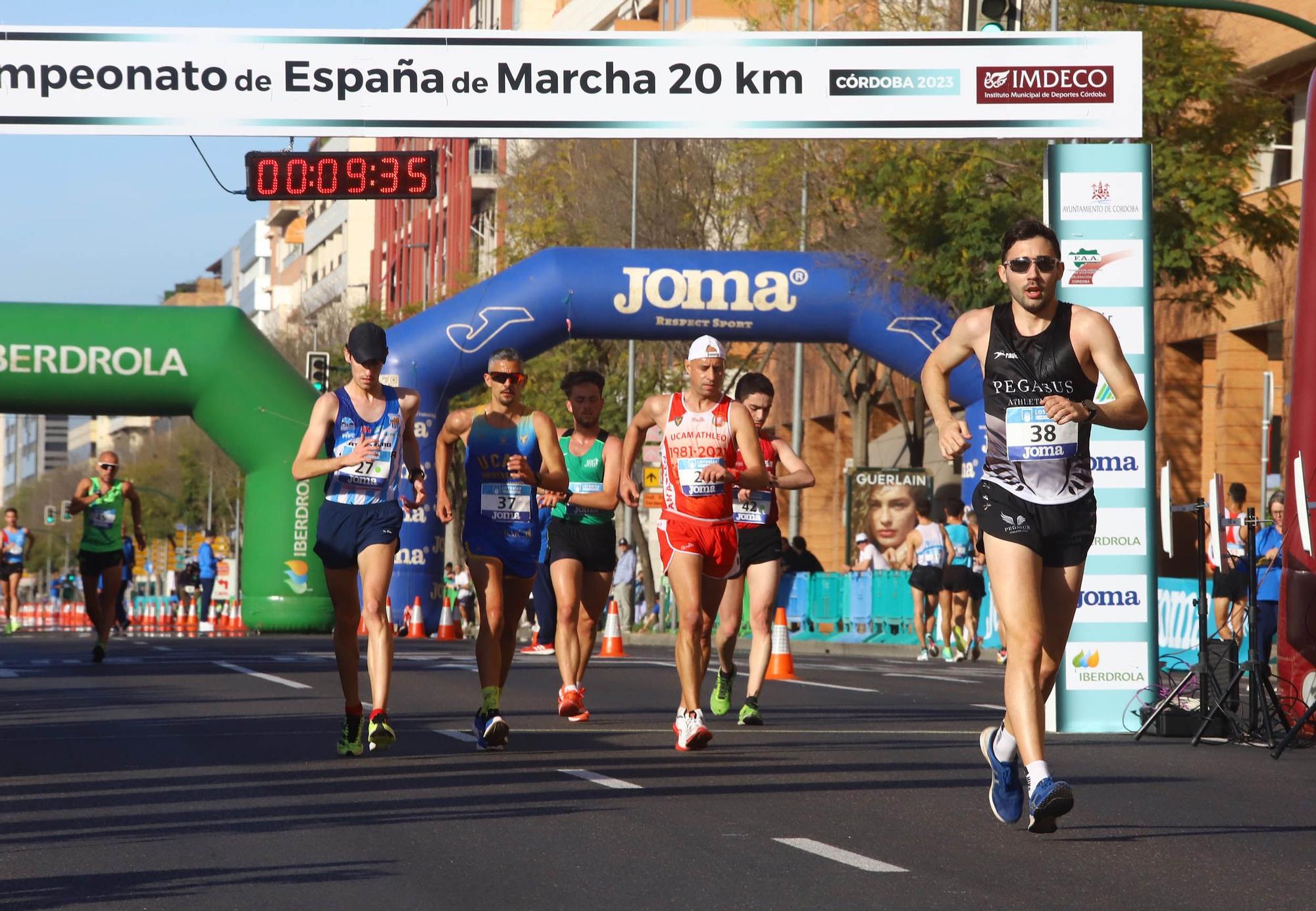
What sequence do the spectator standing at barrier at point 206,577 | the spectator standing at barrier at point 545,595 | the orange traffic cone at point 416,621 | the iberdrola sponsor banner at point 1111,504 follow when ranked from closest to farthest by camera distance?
the spectator standing at barrier at point 545,595, the iberdrola sponsor banner at point 1111,504, the orange traffic cone at point 416,621, the spectator standing at barrier at point 206,577

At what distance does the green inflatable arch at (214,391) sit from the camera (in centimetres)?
2967

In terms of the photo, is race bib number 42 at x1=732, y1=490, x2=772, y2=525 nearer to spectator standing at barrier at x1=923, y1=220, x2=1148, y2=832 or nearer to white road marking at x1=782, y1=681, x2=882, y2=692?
white road marking at x1=782, y1=681, x2=882, y2=692

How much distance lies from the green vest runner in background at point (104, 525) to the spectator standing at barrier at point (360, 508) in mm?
9947

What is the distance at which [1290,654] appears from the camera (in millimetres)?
13375

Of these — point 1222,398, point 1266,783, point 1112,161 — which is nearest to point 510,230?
point 1222,398

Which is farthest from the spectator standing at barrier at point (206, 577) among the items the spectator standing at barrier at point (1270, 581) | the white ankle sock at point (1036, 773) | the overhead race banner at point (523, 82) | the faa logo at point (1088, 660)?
the white ankle sock at point (1036, 773)

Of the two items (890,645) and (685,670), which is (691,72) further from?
→ (890,645)

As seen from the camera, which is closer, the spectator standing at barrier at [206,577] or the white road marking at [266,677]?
the white road marking at [266,677]

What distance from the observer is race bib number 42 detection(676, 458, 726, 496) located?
36.4 feet

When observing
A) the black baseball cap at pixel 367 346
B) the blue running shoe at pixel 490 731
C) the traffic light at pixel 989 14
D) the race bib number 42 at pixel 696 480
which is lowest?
the blue running shoe at pixel 490 731

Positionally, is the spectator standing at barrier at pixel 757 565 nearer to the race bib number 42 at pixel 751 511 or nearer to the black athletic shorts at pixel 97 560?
the race bib number 42 at pixel 751 511

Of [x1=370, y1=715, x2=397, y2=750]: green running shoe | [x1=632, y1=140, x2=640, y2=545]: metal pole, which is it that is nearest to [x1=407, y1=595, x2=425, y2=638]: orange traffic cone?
[x1=632, y1=140, x2=640, y2=545]: metal pole

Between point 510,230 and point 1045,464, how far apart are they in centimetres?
4365

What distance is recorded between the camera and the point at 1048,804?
7.41 metres
